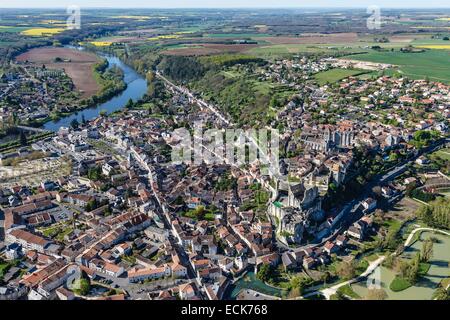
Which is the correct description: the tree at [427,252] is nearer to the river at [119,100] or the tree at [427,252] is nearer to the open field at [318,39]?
the river at [119,100]

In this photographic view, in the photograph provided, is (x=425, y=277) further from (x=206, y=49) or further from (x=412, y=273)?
(x=206, y=49)

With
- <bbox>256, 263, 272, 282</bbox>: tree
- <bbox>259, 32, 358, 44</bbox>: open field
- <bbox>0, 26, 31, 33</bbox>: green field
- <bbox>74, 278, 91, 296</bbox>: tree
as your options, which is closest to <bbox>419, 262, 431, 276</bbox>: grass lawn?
<bbox>256, 263, 272, 282</bbox>: tree

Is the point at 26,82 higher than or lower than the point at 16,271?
higher

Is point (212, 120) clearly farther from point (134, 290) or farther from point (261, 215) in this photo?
point (134, 290)

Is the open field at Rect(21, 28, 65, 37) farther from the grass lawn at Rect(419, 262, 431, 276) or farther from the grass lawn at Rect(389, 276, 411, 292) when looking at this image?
the grass lawn at Rect(389, 276, 411, 292)

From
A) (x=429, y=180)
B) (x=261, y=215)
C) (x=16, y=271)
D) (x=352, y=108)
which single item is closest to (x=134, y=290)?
(x=16, y=271)

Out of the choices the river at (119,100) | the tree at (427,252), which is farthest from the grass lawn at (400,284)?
the river at (119,100)
